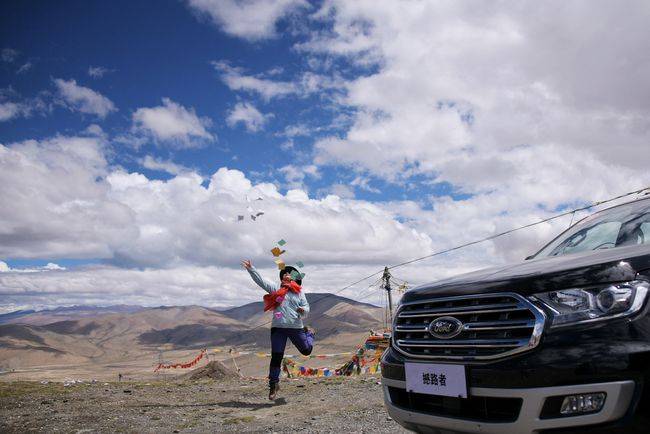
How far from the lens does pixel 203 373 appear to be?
15.1m

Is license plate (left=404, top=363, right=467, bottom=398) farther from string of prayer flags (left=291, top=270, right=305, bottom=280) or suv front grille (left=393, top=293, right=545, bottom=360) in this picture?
string of prayer flags (left=291, top=270, right=305, bottom=280)

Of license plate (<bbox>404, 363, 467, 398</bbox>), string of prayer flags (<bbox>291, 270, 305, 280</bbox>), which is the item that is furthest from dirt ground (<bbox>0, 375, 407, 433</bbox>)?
license plate (<bbox>404, 363, 467, 398</bbox>)

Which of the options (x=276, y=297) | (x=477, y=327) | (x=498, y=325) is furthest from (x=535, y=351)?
(x=276, y=297)

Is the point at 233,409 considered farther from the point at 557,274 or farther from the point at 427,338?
the point at 557,274

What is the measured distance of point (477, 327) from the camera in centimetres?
263

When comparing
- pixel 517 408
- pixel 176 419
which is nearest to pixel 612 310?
pixel 517 408

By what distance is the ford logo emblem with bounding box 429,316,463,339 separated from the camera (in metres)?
2.73

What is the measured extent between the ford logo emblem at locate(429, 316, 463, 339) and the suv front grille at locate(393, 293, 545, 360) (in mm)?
18

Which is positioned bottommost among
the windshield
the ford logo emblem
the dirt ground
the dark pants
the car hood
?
the dirt ground

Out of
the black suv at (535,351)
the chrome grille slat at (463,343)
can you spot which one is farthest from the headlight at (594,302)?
the chrome grille slat at (463,343)

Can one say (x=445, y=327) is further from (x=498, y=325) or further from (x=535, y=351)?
(x=535, y=351)

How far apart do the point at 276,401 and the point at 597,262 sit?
5.73m

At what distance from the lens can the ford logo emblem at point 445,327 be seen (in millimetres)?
2734

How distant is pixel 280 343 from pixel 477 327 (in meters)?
5.16
